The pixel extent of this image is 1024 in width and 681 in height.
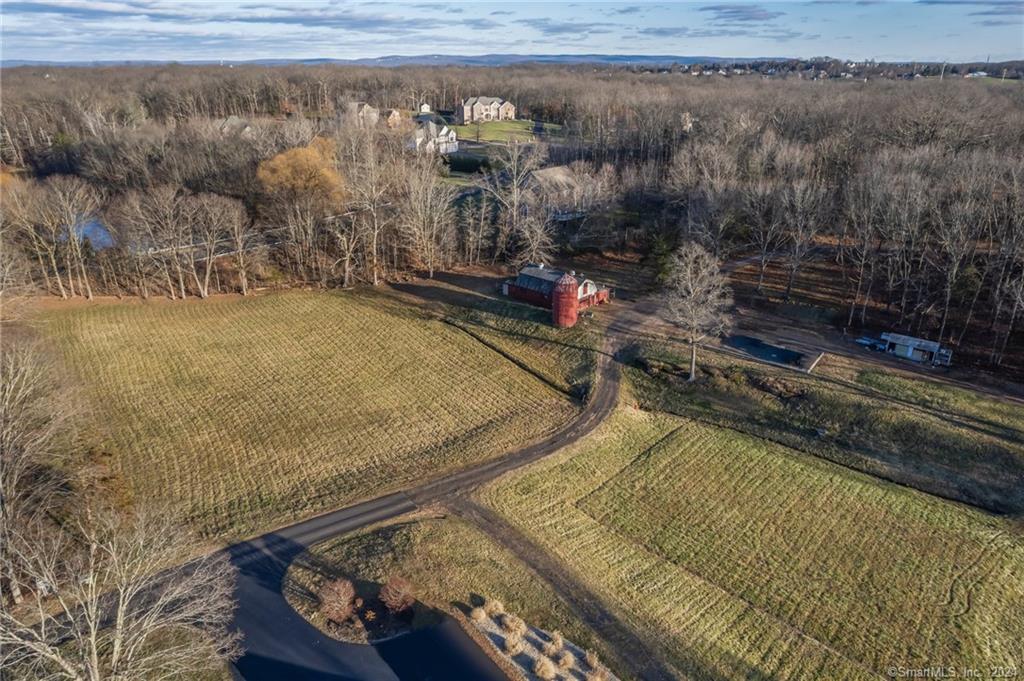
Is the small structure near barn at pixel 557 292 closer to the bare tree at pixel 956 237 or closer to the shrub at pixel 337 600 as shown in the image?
the bare tree at pixel 956 237

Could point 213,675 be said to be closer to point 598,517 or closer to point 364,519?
point 364,519

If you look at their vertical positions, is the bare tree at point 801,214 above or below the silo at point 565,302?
above

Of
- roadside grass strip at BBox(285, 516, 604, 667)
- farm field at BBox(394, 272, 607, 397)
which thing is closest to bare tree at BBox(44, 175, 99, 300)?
farm field at BBox(394, 272, 607, 397)

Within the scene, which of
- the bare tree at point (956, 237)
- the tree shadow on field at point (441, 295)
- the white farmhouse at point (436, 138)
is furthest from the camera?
the white farmhouse at point (436, 138)

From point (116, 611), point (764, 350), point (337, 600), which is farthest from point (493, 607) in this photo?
point (764, 350)

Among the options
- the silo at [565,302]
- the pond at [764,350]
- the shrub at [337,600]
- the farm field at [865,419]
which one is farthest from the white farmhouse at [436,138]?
the shrub at [337,600]

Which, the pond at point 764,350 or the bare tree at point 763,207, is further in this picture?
the bare tree at point 763,207

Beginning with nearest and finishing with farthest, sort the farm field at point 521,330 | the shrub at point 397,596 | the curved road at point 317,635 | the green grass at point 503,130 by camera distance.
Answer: the curved road at point 317,635, the shrub at point 397,596, the farm field at point 521,330, the green grass at point 503,130

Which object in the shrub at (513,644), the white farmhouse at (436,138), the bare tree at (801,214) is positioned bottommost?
the shrub at (513,644)
